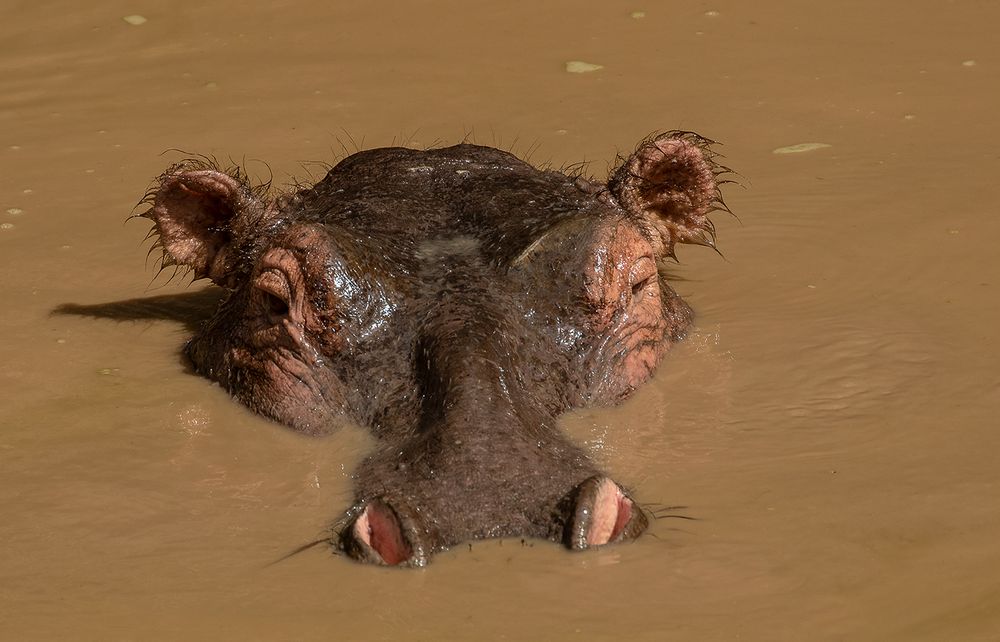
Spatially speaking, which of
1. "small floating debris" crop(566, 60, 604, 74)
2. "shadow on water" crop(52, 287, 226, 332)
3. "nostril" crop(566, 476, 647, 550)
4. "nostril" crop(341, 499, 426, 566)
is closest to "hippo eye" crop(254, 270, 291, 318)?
"shadow on water" crop(52, 287, 226, 332)

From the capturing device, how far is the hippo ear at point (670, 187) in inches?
291

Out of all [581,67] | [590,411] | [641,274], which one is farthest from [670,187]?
[581,67]

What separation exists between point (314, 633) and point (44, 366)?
11.2 ft

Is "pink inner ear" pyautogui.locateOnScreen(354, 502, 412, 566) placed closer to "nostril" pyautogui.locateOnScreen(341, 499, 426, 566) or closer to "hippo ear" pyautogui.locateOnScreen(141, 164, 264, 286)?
"nostril" pyautogui.locateOnScreen(341, 499, 426, 566)

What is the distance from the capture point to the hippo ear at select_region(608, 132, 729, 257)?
24.3 feet

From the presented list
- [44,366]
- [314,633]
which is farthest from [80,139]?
[314,633]

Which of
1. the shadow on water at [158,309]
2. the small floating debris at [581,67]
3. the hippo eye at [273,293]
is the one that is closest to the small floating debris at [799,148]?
the small floating debris at [581,67]

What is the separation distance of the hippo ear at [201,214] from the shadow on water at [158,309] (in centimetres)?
60

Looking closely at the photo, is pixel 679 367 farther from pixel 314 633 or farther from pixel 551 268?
pixel 314 633

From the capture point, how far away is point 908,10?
1272 cm

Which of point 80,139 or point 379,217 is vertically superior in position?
point 379,217

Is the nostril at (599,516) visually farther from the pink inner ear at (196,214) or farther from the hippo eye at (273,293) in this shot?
the pink inner ear at (196,214)

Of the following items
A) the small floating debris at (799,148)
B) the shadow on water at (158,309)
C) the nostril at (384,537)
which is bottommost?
the shadow on water at (158,309)

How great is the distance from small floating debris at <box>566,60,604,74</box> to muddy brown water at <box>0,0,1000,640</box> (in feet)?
0.22
